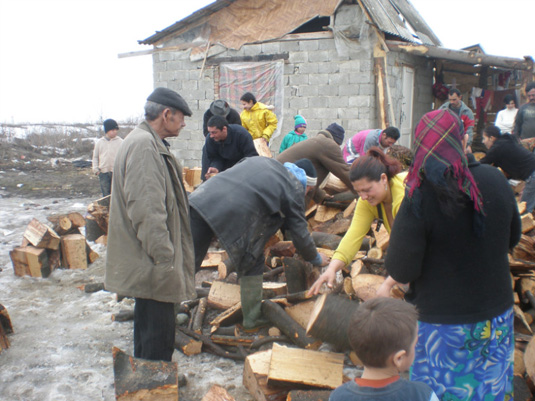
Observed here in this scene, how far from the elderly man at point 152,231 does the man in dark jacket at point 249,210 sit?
395mm

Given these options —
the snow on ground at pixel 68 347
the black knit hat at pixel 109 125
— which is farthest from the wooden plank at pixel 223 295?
the black knit hat at pixel 109 125

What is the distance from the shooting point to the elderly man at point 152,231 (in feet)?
8.84

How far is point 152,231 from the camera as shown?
2.68 m

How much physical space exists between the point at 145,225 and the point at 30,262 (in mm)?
3534

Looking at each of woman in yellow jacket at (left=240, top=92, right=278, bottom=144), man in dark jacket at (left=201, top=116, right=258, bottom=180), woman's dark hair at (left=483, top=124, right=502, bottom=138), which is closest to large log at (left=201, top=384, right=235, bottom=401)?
man in dark jacket at (left=201, top=116, right=258, bottom=180)

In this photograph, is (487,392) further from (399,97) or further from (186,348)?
(399,97)

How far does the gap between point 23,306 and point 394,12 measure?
10002 millimetres

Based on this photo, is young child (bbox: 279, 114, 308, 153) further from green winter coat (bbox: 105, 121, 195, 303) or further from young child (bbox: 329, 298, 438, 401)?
young child (bbox: 329, 298, 438, 401)

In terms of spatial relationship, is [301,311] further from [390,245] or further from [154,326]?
[390,245]

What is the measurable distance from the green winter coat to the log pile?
315 cm

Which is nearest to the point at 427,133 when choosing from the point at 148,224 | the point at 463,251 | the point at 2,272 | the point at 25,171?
the point at 463,251

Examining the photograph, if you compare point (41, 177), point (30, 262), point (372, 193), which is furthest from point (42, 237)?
point (41, 177)

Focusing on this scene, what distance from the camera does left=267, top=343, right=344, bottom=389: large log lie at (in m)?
2.81

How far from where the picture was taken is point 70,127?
77.4ft
